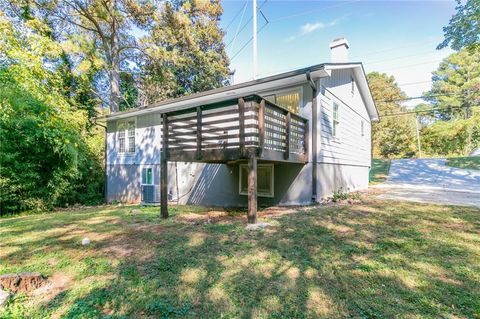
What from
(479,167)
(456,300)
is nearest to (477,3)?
(479,167)

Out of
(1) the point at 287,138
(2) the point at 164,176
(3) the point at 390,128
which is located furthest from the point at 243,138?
(3) the point at 390,128

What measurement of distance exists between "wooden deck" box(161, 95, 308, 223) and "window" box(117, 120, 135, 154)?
7.09 meters

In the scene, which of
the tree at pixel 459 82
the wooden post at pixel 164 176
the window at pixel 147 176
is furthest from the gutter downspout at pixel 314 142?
the tree at pixel 459 82

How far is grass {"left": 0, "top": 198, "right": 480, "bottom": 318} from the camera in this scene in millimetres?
2662

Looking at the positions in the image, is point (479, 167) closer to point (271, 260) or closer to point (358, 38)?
point (358, 38)

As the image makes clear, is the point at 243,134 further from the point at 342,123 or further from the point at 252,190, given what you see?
the point at 342,123

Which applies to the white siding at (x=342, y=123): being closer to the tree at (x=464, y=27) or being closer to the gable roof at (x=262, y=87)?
the gable roof at (x=262, y=87)

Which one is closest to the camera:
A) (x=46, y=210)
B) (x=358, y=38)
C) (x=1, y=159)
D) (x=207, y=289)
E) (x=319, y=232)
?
(x=207, y=289)

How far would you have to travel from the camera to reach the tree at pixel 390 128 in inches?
1121

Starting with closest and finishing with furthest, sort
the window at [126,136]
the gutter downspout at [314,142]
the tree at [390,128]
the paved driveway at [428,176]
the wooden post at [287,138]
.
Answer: the wooden post at [287,138] < the gutter downspout at [314,142] < the paved driveway at [428,176] < the window at [126,136] < the tree at [390,128]

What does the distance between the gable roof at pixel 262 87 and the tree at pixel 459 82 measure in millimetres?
17184

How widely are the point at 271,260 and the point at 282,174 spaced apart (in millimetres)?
4820

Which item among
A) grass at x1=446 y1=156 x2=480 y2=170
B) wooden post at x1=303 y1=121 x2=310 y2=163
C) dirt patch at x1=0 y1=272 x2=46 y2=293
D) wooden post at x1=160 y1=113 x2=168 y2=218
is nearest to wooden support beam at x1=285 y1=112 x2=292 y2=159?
wooden post at x1=303 y1=121 x2=310 y2=163

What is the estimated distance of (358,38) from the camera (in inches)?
546
